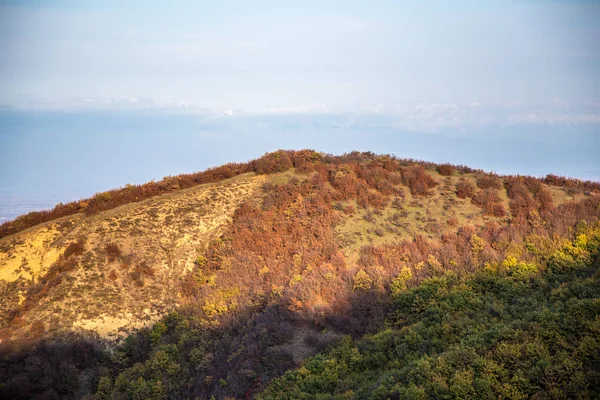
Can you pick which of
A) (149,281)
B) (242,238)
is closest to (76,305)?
(149,281)

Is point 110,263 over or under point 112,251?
under

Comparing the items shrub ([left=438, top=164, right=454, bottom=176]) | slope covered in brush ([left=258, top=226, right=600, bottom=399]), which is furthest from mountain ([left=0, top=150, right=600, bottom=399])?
shrub ([left=438, top=164, right=454, bottom=176])

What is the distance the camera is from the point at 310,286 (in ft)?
62.1

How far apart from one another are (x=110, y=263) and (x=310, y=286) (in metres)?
10.1

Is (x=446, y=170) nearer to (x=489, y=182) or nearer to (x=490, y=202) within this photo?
(x=489, y=182)

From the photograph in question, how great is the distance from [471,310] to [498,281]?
211cm

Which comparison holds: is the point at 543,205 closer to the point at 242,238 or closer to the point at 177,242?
the point at 242,238

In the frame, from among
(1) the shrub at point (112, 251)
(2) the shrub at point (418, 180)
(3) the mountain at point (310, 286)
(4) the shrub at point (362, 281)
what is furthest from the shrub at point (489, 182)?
(1) the shrub at point (112, 251)

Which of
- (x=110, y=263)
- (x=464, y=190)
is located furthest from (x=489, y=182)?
(x=110, y=263)

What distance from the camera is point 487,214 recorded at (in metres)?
22.1

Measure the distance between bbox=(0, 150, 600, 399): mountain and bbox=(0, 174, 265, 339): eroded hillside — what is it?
8cm

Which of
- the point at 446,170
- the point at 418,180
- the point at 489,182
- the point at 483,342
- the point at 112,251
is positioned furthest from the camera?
the point at 446,170

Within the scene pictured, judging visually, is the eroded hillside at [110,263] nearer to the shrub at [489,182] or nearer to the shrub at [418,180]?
the shrub at [418,180]

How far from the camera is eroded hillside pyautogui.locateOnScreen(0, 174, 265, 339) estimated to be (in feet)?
64.9
